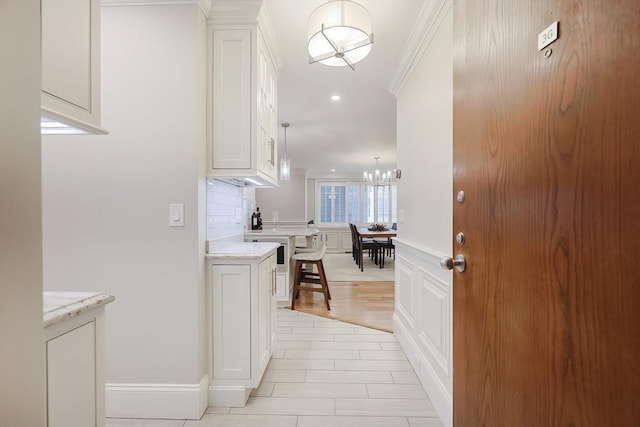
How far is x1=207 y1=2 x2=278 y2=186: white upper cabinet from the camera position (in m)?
1.96

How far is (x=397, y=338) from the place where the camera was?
291 cm

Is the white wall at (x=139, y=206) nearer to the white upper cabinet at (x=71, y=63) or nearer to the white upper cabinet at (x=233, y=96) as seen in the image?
the white upper cabinet at (x=233, y=96)

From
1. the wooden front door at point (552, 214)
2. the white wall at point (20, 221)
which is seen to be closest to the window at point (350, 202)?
the wooden front door at point (552, 214)

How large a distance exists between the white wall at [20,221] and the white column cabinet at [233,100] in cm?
131

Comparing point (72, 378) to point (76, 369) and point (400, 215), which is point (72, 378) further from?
point (400, 215)

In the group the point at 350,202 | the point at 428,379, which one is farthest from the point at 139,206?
the point at 350,202

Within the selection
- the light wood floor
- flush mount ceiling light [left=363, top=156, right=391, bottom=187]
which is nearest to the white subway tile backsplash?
the light wood floor

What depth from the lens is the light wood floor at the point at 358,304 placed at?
3.53m

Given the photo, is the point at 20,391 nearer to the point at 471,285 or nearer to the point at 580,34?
the point at 471,285

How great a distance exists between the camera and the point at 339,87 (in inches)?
126

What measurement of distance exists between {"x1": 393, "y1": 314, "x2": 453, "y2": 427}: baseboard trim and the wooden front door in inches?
22.3

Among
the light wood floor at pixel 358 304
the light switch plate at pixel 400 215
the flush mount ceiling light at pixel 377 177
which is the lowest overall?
the light wood floor at pixel 358 304

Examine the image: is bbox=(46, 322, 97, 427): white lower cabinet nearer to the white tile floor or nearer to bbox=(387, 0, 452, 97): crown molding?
the white tile floor

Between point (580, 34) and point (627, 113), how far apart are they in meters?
0.23
